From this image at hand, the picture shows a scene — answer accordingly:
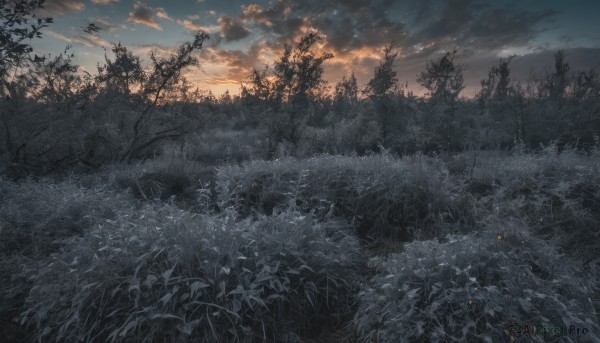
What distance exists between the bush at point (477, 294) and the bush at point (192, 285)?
589 millimetres

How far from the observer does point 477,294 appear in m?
2.79

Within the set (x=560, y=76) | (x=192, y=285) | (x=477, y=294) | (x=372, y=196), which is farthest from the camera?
(x=560, y=76)

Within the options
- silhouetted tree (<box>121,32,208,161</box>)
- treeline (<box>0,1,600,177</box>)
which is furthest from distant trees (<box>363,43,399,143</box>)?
silhouetted tree (<box>121,32,208,161</box>)

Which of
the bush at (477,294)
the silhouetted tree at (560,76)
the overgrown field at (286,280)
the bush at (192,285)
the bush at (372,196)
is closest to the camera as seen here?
the bush at (477,294)

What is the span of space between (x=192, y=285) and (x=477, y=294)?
7.88ft

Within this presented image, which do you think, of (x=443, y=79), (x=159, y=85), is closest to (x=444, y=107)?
(x=443, y=79)

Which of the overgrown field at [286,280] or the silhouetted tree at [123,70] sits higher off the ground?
the silhouetted tree at [123,70]

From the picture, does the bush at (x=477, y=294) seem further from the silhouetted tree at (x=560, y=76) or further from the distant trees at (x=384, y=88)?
the silhouetted tree at (x=560, y=76)

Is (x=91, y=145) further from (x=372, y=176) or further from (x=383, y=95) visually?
(x=383, y=95)

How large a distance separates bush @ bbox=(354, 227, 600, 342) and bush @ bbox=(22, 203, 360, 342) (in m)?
0.59

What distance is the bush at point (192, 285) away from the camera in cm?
301

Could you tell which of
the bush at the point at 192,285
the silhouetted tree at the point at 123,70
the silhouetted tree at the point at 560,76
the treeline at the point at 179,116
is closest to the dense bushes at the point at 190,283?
the bush at the point at 192,285

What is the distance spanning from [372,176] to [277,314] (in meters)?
3.56

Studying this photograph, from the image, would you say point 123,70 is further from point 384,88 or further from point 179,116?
point 384,88
